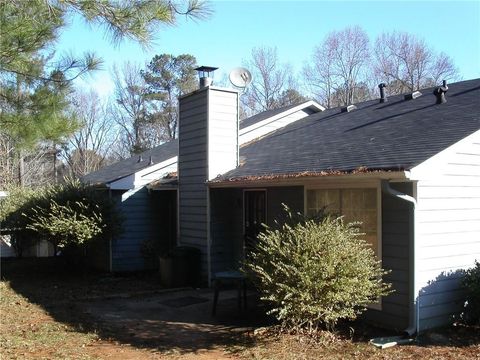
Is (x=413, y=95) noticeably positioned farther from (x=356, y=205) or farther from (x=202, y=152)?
(x=202, y=152)

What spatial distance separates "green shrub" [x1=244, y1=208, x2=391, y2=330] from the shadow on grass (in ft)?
2.54

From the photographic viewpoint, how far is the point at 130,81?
3938cm

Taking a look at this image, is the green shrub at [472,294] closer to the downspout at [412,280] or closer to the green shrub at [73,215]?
the downspout at [412,280]

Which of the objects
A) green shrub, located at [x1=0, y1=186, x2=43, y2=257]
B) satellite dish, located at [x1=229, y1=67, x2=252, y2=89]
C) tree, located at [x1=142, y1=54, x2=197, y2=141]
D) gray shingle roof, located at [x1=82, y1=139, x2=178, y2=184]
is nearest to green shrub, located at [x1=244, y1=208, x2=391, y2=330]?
satellite dish, located at [x1=229, y1=67, x2=252, y2=89]

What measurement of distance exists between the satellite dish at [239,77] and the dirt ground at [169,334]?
17.8 feet

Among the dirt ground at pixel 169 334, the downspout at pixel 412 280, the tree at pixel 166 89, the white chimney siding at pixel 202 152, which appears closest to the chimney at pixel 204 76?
the white chimney siding at pixel 202 152

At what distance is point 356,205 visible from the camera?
8.02 meters

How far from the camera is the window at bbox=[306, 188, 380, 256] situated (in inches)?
303

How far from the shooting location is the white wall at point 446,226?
7.02 meters

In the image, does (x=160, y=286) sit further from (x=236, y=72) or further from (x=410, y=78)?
(x=410, y=78)

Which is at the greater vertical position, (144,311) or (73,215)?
(73,215)

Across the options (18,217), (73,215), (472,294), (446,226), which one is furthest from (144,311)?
(18,217)

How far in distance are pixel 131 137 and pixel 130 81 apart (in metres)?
4.30

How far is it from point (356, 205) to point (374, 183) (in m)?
0.53
